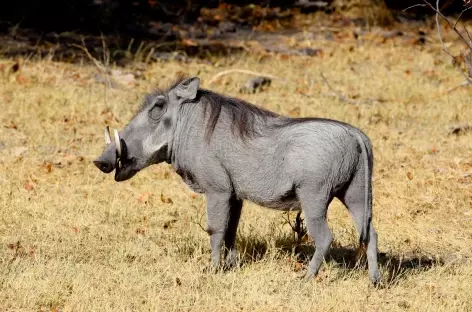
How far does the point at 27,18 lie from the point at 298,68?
3761 mm

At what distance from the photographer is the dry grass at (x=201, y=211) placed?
197 inches

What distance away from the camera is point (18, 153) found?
26.5 feet

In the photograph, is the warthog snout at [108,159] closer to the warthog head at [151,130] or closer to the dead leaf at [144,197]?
the warthog head at [151,130]

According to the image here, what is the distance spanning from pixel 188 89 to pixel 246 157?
57 cm

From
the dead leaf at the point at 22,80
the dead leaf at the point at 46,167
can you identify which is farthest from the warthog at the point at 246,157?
the dead leaf at the point at 22,80

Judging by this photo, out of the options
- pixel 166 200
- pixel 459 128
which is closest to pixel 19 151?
pixel 166 200

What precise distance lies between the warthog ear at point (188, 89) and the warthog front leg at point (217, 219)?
23.8 inches

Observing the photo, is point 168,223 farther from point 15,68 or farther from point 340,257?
point 15,68

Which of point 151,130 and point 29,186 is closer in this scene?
point 151,130

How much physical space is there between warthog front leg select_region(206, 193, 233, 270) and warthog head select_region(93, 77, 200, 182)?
0.42 m

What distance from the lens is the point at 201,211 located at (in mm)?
7043

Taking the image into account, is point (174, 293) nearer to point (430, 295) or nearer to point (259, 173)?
point (259, 173)

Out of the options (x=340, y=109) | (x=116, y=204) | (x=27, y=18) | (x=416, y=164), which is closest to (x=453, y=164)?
(x=416, y=164)

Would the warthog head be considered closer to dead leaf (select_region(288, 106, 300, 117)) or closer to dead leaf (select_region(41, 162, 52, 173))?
dead leaf (select_region(41, 162, 52, 173))
